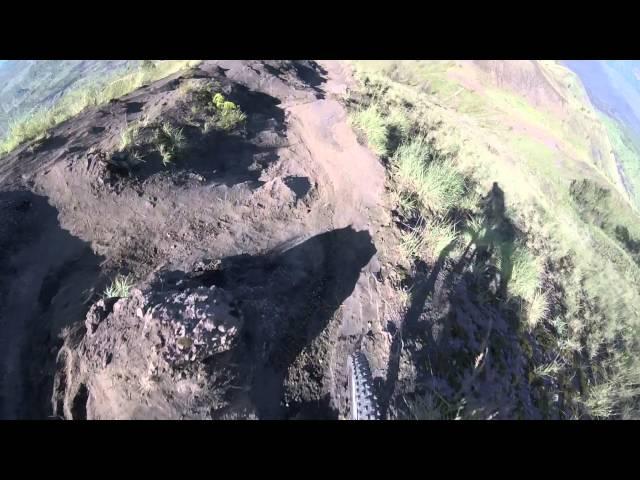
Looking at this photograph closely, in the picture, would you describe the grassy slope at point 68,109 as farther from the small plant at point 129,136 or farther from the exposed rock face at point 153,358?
the exposed rock face at point 153,358

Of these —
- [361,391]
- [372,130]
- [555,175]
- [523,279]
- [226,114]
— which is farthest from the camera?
[555,175]

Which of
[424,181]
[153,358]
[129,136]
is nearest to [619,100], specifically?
[424,181]

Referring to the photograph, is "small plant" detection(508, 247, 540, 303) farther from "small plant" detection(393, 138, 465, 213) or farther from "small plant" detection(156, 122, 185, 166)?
"small plant" detection(156, 122, 185, 166)

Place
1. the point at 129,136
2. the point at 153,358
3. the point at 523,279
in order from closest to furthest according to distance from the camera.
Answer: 1. the point at 153,358
2. the point at 129,136
3. the point at 523,279

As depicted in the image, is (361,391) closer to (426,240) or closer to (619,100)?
Result: (426,240)

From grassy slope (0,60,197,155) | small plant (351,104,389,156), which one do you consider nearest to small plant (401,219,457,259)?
small plant (351,104,389,156)

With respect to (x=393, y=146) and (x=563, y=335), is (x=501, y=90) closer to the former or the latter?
(x=393, y=146)

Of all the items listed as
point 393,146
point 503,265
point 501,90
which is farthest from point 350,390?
point 501,90
